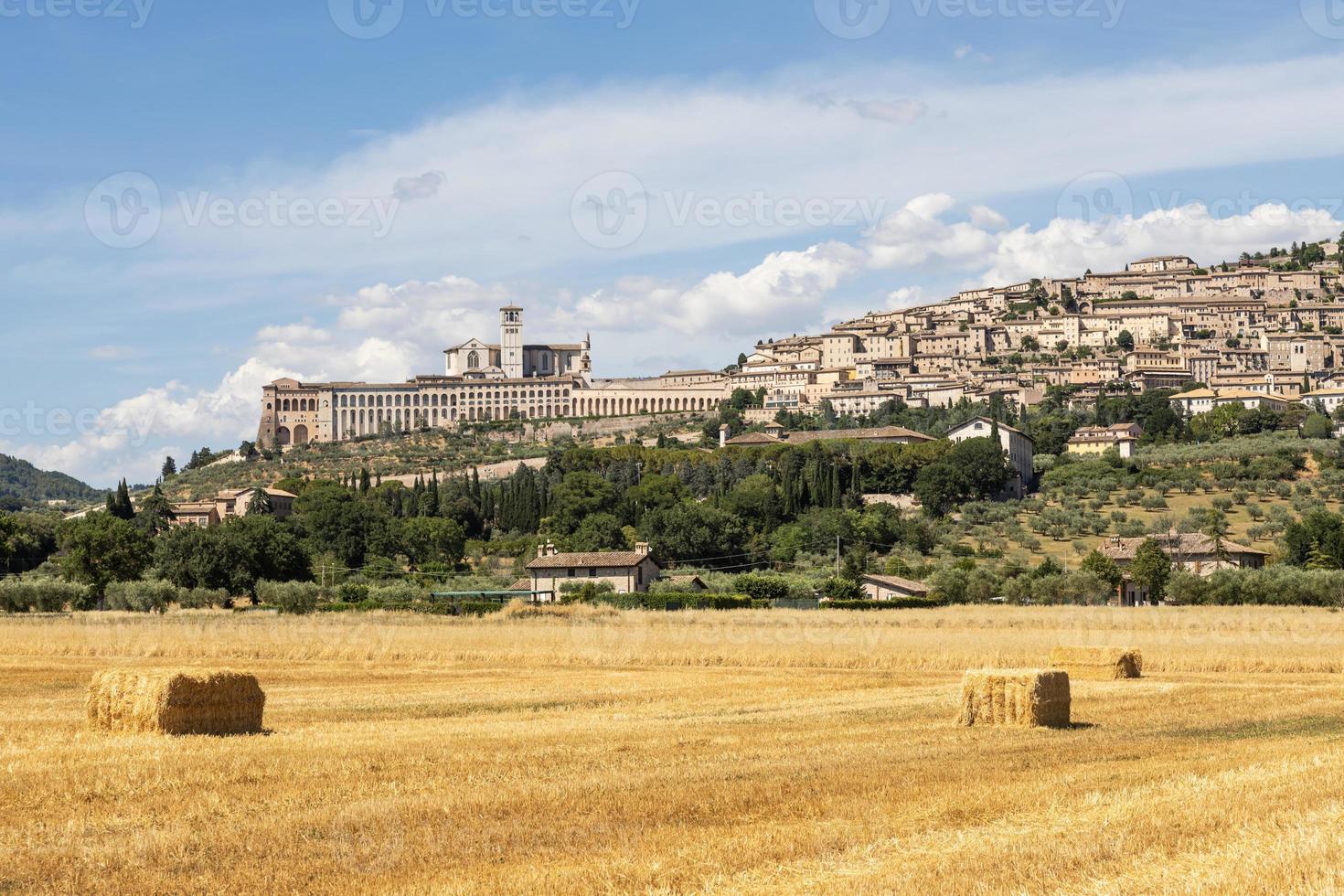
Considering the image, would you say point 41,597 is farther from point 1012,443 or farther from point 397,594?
point 1012,443

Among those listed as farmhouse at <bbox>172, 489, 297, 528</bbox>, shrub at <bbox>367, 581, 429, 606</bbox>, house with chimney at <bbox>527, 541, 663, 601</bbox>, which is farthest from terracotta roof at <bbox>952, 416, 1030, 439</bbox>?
shrub at <bbox>367, 581, 429, 606</bbox>

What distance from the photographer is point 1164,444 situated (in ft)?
481

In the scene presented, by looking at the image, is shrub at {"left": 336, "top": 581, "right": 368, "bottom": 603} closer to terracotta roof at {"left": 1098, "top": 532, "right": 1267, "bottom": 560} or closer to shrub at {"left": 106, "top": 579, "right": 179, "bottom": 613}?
shrub at {"left": 106, "top": 579, "right": 179, "bottom": 613}

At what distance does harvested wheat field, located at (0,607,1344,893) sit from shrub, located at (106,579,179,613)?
3456 cm

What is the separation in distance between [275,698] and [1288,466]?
366 ft

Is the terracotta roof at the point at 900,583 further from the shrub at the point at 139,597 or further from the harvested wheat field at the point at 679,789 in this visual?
the harvested wheat field at the point at 679,789

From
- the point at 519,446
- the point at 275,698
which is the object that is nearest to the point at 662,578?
the point at 275,698

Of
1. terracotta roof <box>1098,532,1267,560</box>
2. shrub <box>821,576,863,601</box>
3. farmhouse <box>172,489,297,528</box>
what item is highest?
farmhouse <box>172,489,297,528</box>

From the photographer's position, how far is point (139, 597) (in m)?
62.7

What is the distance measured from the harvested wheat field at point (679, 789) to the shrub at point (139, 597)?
3456 centimetres

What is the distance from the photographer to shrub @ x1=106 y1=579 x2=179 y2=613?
62594mm

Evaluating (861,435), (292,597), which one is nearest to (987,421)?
(861,435)

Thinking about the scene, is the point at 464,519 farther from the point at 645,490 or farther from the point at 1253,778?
the point at 1253,778

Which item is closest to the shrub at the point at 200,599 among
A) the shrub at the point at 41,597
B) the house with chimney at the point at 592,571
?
the shrub at the point at 41,597
